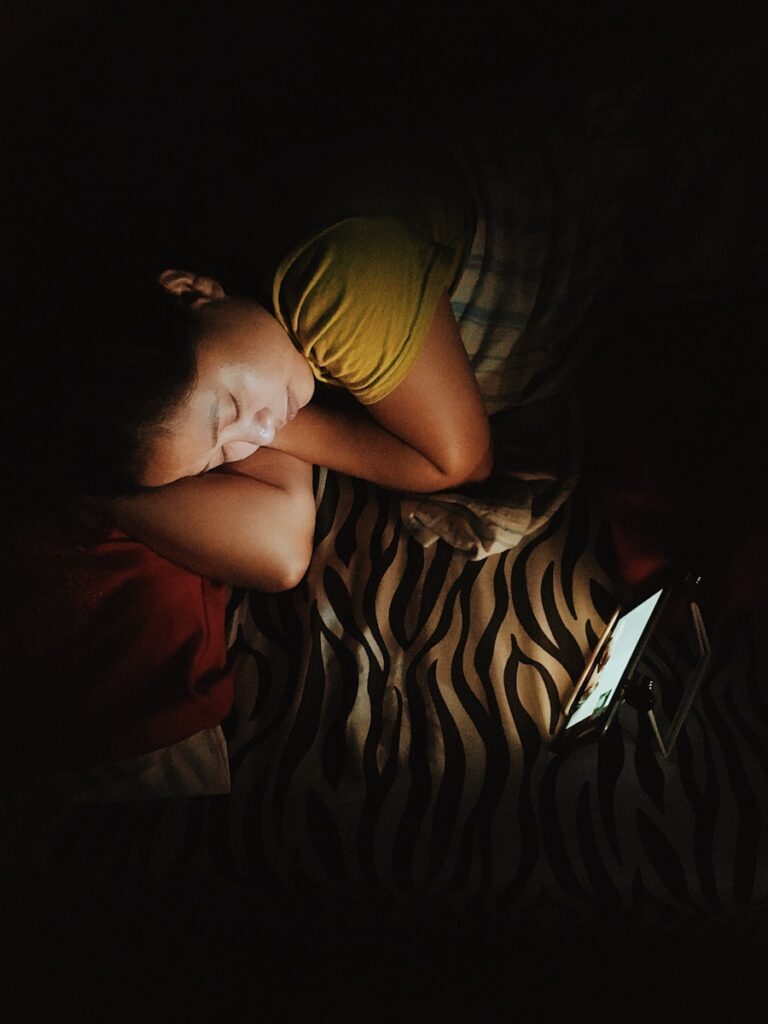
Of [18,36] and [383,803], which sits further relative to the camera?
[18,36]

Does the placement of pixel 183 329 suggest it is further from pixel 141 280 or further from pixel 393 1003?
pixel 393 1003

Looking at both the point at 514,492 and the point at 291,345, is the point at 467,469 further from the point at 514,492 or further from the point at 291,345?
the point at 291,345

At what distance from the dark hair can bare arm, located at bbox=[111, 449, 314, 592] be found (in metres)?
0.10

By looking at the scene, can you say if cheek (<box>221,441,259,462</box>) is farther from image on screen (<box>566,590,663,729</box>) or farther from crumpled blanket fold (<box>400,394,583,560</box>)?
image on screen (<box>566,590,663,729</box>)

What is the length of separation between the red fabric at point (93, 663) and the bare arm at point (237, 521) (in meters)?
0.06

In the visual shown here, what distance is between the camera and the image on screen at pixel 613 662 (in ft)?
2.72

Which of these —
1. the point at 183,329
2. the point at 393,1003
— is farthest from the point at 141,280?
the point at 393,1003

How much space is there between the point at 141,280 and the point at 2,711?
0.54m

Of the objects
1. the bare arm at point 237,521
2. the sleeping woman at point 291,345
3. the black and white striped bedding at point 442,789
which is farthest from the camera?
the bare arm at point 237,521

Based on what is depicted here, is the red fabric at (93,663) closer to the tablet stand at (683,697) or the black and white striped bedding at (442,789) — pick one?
the black and white striped bedding at (442,789)

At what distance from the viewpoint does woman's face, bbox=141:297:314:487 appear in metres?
Answer: 0.75

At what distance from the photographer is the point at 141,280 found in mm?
817

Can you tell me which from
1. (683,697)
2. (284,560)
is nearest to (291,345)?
(284,560)

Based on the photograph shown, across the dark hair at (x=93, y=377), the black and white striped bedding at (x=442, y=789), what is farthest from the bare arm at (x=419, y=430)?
the dark hair at (x=93, y=377)
